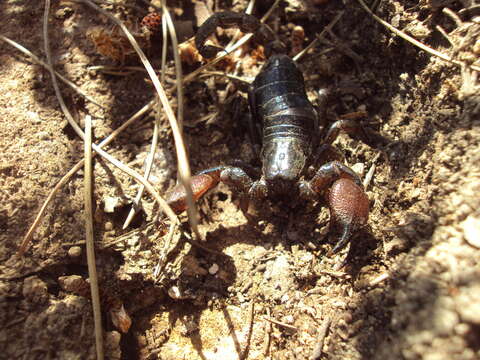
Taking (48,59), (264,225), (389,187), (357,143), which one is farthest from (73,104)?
(389,187)

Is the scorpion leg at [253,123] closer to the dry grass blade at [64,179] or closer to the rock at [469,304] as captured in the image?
the dry grass blade at [64,179]

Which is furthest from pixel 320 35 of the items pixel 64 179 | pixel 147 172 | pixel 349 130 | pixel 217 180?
pixel 64 179

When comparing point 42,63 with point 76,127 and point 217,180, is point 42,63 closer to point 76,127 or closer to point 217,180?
point 76,127

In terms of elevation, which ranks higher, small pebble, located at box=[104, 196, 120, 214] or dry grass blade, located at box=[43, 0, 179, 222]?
dry grass blade, located at box=[43, 0, 179, 222]

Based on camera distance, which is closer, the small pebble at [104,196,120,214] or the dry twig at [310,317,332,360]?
the dry twig at [310,317,332,360]

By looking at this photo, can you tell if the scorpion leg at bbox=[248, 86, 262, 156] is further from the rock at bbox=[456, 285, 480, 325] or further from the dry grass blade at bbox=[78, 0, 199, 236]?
the rock at bbox=[456, 285, 480, 325]

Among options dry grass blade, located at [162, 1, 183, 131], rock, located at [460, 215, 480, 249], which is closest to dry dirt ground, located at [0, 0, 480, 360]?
rock, located at [460, 215, 480, 249]

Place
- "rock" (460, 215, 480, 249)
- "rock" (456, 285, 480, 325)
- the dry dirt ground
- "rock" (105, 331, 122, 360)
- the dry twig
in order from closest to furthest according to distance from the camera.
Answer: "rock" (456, 285, 480, 325) < "rock" (460, 215, 480, 249) < the dry dirt ground < the dry twig < "rock" (105, 331, 122, 360)
